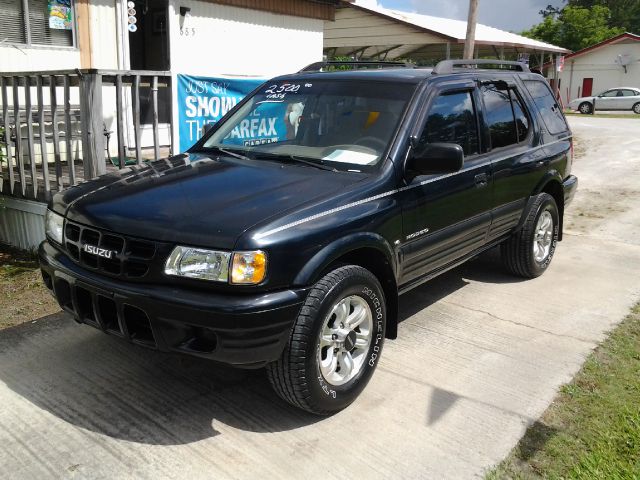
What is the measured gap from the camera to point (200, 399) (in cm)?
354

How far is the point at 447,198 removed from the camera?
416cm

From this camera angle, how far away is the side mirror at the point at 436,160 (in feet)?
11.8

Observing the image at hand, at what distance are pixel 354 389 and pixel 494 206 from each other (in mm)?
2106

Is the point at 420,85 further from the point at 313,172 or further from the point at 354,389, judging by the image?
the point at 354,389

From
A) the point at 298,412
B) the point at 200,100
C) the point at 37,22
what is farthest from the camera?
the point at 37,22

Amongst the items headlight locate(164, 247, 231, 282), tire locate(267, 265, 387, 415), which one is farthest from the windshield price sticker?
headlight locate(164, 247, 231, 282)

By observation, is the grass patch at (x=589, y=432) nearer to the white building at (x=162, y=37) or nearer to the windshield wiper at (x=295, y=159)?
the windshield wiper at (x=295, y=159)

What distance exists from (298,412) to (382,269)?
940 millimetres

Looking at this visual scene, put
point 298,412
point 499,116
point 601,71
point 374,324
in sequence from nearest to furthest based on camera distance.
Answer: point 298,412
point 374,324
point 499,116
point 601,71

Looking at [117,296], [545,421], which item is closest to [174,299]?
[117,296]

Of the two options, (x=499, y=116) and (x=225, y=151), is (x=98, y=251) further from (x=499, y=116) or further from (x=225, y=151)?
(x=499, y=116)

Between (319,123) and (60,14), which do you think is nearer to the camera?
(319,123)

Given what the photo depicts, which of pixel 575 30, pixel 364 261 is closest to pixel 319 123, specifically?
pixel 364 261

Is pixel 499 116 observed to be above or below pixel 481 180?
above
